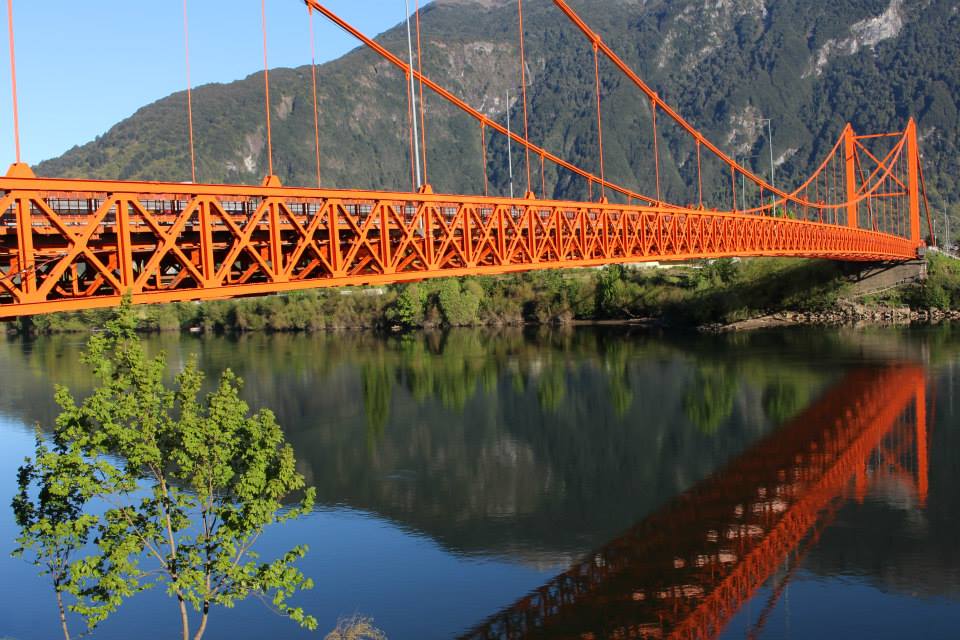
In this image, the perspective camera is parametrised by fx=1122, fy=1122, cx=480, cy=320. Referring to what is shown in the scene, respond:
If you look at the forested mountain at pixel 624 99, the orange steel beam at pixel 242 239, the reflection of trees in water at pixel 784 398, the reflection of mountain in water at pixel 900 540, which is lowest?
the reflection of mountain in water at pixel 900 540

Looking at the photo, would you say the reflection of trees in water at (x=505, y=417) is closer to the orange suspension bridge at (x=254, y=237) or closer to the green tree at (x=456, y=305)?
the orange suspension bridge at (x=254, y=237)

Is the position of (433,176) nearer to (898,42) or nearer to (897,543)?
(898,42)

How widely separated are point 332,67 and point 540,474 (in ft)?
481

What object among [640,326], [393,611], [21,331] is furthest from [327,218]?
[21,331]

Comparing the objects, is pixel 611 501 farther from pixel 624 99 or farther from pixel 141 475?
pixel 624 99

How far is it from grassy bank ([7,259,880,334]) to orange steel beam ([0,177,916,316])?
34759mm

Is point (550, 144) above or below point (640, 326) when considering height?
above

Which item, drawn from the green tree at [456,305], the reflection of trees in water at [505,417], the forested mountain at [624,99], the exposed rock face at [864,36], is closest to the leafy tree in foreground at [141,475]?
the reflection of trees in water at [505,417]

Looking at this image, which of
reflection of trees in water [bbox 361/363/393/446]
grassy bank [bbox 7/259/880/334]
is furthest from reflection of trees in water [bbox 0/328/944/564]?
grassy bank [bbox 7/259/880/334]

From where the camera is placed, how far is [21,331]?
69500 mm

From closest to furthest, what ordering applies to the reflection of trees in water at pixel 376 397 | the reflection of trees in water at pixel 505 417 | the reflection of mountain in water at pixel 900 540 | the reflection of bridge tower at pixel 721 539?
the reflection of bridge tower at pixel 721 539, the reflection of mountain in water at pixel 900 540, the reflection of trees in water at pixel 505 417, the reflection of trees in water at pixel 376 397

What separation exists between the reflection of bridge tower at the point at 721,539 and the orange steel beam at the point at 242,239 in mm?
5567

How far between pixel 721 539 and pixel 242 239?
31.4 feet

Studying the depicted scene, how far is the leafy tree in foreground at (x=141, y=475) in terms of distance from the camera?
11883 millimetres
